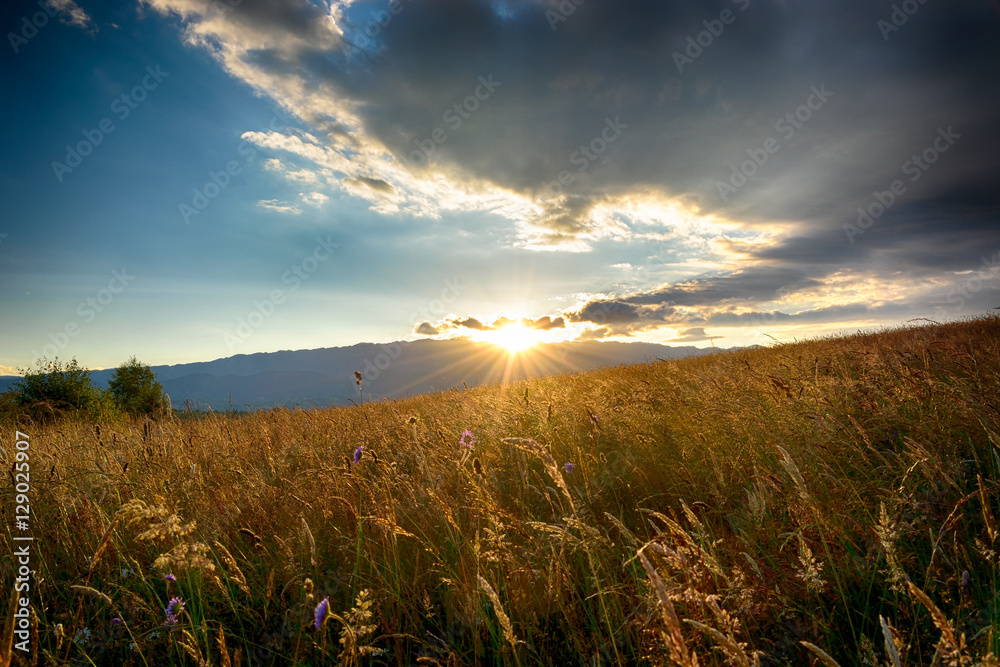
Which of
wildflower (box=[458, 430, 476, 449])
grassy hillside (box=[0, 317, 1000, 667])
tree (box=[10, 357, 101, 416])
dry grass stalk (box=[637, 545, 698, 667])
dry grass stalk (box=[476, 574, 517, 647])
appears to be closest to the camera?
dry grass stalk (box=[637, 545, 698, 667])

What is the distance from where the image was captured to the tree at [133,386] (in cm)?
3684

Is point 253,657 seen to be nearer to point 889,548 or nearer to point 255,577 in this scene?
point 255,577

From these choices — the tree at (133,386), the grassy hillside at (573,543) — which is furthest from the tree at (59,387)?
the grassy hillside at (573,543)

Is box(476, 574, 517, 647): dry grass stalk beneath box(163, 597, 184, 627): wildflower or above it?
above

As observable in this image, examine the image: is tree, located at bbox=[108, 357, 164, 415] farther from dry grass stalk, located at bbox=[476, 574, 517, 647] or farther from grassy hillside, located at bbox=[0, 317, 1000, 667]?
dry grass stalk, located at bbox=[476, 574, 517, 647]

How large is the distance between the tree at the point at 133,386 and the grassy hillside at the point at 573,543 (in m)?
41.3

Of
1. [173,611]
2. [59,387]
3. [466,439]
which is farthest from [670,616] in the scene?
[59,387]

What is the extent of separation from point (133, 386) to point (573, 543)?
50.1 metres

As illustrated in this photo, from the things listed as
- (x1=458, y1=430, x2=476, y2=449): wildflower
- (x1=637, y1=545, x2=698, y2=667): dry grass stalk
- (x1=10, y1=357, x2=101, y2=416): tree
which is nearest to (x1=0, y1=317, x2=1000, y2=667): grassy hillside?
(x1=637, y1=545, x2=698, y2=667): dry grass stalk

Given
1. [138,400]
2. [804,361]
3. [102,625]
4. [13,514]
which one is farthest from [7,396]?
[804,361]

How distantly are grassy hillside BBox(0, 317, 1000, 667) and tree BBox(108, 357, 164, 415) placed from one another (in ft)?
135

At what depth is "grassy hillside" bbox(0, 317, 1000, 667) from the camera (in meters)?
1.51

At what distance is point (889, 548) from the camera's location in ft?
4.05

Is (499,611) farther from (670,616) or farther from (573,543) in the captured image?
(573,543)
